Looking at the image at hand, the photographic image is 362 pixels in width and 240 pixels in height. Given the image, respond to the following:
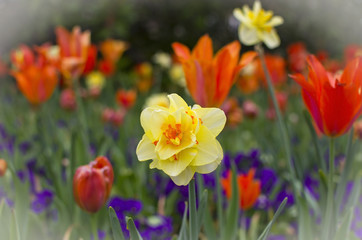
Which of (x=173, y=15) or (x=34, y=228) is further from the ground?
(x=34, y=228)

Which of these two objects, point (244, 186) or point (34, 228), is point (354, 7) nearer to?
point (244, 186)

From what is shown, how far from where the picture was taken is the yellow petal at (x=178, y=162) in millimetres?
514

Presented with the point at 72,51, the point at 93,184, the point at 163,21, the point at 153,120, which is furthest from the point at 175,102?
the point at 163,21

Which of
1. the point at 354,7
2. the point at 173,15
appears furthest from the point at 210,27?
the point at 354,7

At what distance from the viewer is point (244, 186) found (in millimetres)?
998

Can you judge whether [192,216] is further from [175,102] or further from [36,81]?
[36,81]

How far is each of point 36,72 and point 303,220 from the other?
3.46 ft

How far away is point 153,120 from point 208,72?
0.28 m

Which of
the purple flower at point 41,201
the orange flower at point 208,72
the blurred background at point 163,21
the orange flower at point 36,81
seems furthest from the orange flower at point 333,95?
the blurred background at point 163,21

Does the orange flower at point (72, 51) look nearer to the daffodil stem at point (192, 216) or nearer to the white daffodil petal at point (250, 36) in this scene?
the white daffodil petal at point (250, 36)

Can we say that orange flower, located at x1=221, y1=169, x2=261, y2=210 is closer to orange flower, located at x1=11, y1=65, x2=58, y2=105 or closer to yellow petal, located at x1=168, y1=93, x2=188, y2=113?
yellow petal, located at x1=168, y1=93, x2=188, y2=113

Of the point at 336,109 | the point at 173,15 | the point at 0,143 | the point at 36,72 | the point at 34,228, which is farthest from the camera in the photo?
the point at 173,15

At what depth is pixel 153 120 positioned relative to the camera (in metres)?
0.53

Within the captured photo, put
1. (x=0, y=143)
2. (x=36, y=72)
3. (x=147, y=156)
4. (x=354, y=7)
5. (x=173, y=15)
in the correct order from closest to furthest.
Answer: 1. (x=147, y=156)
2. (x=36, y=72)
3. (x=0, y=143)
4. (x=354, y=7)
5. (x=173, y=15)
